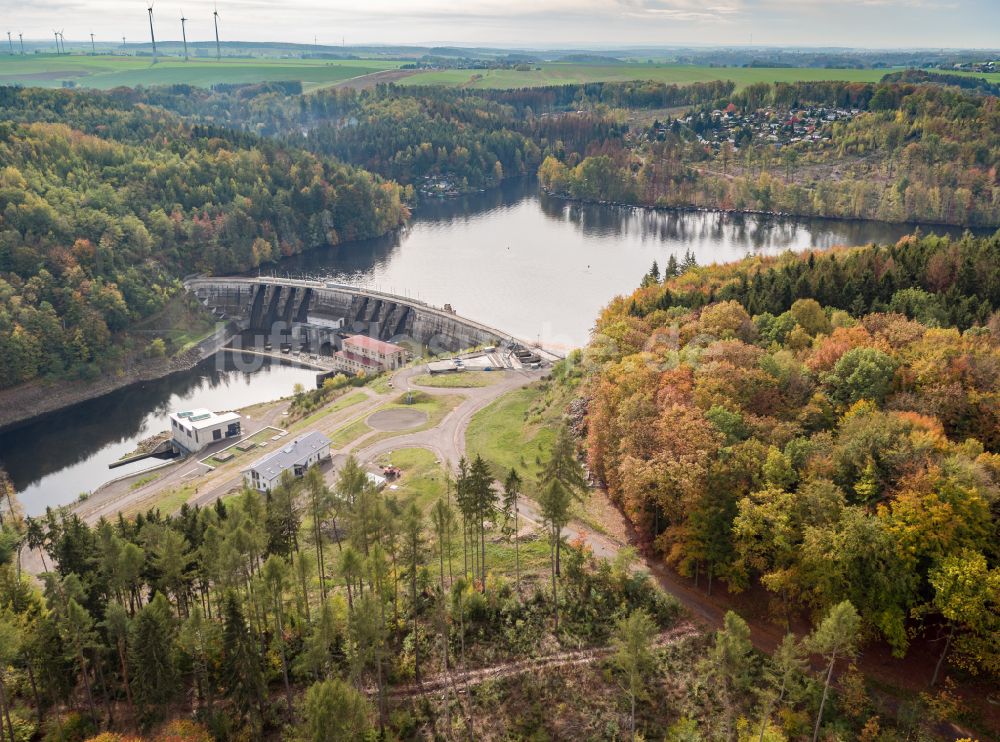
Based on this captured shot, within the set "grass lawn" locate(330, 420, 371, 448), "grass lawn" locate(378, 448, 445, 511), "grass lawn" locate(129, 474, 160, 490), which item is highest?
"grass lawn" locate(378, 448, 445, 511)

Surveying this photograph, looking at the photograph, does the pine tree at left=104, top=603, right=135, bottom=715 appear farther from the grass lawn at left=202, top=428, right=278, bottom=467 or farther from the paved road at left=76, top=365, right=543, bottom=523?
the grass lawn at left=202, top=428, right=278, bottom=467

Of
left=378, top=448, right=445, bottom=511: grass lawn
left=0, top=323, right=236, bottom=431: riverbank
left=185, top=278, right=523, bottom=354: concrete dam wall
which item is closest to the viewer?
left=378, top=448, right=445, bottom=511: grass lawn

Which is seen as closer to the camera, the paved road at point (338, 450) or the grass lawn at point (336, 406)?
the paved road at point (338, 450)

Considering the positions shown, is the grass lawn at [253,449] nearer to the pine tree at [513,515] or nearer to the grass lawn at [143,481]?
the grass lawn at [143,481]

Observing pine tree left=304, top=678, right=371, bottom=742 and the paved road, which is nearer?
pine tree left=304, top=678, right=371, bottom=742

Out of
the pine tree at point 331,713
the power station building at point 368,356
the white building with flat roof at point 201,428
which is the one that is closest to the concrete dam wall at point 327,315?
the power station building at point 368,356

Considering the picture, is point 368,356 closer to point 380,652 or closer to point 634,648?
point 380,652

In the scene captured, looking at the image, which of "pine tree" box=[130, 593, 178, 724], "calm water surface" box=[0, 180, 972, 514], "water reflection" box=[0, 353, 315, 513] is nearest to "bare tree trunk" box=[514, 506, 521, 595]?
"pine tree" box=[130, 593, 178, 724]
